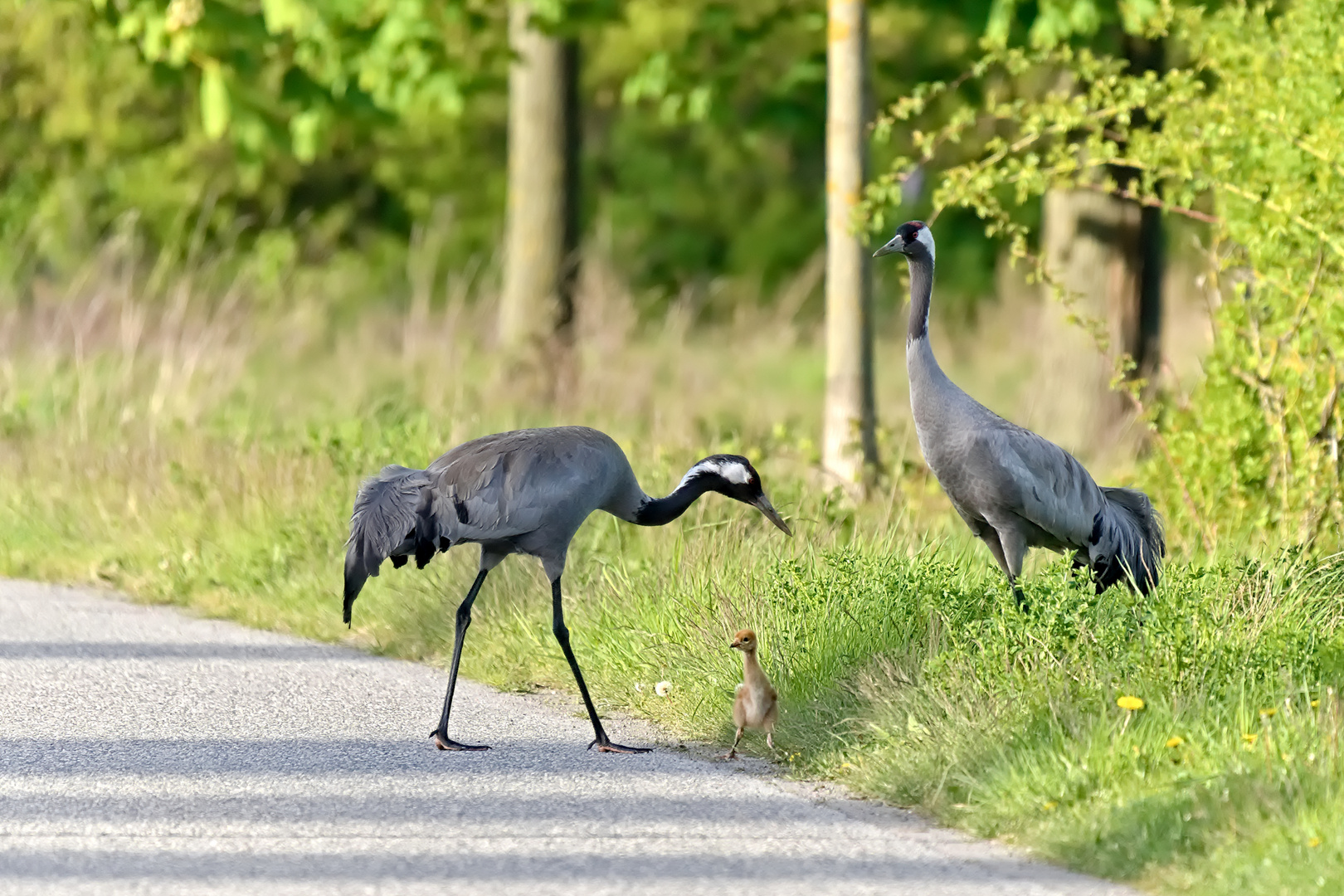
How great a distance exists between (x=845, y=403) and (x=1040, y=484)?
3680mm

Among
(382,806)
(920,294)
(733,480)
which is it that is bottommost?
(382,806)

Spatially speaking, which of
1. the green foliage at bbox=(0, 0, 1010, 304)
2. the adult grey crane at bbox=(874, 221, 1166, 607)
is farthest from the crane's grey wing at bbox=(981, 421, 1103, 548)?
the green foliage at bbox=(0, 0, 1010, 304)

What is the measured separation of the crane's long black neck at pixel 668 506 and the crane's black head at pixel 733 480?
0.01 meters

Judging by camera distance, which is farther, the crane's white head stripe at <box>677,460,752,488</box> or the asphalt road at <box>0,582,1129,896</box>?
the crane's white head stripe at <box>677,460,752,488</box>

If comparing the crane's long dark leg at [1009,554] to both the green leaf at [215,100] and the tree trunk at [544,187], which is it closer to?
the green leaf at [215,100]

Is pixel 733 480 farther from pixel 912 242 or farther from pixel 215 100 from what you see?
pixel 215 100

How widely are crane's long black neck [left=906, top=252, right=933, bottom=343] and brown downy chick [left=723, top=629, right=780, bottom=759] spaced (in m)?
1.41

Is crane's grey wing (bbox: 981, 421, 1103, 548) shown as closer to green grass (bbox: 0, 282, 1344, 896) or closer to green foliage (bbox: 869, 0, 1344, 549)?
green grass (bbox: 0, 282, 1344, 896)

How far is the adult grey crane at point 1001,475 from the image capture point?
7.33 m

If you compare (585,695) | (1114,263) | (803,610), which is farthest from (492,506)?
Answer: (1114,263)

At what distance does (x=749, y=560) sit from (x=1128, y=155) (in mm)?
2910

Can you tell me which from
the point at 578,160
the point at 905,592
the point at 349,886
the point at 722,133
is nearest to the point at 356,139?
the point at 722,133

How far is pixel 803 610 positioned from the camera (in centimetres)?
754

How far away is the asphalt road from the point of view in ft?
17.7
